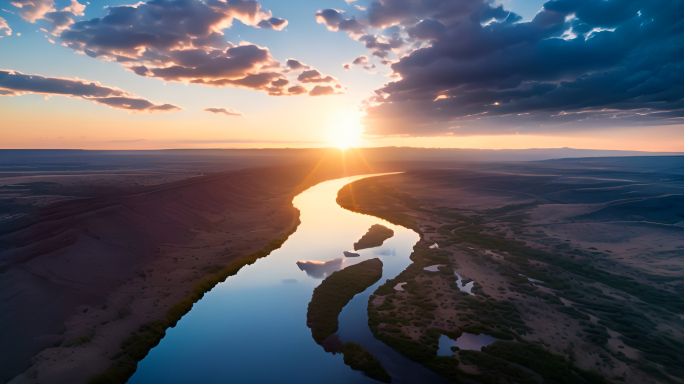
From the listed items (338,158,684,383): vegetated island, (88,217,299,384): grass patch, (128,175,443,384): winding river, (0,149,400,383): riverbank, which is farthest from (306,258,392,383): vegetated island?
(0,149,400,383): riverbank

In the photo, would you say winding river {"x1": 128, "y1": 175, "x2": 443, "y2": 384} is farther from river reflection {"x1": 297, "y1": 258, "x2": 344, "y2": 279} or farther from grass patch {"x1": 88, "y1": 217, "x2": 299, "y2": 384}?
grass patch {"x1": 88, "y1": 217, "x2": 299, "y2": 384}

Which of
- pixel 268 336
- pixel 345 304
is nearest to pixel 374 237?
pixel 345 304

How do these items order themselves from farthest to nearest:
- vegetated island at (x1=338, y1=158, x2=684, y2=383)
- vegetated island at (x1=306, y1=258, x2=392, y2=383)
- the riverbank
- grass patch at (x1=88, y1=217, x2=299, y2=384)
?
the riverbank → vegetated island at (x1=306, y1=258, x2=392, y2=383) → vegetated island at (x1=338, y1=158, x2=684, y2=383) → grass patch at (x1=88, y1=217, x2=299, y2=384)

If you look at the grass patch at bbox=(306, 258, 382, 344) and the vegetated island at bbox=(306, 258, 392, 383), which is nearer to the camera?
the vegetated island at bbox=(306, 258, 392, 383)

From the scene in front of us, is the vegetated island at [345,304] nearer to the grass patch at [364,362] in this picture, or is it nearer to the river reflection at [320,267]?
the grass patch at [364,362]

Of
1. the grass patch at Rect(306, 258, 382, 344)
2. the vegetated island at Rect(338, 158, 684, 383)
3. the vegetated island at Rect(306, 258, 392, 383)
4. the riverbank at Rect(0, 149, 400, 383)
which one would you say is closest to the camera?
the vegetated island at Rect(338, 158, 684, 383)

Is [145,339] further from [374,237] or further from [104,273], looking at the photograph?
[374,237]
